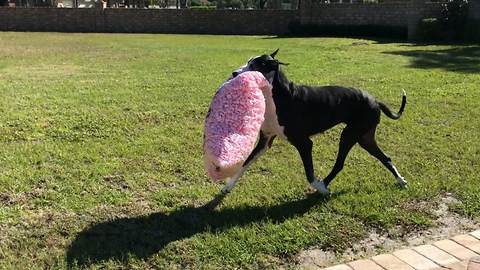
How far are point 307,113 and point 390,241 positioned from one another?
1.20 m

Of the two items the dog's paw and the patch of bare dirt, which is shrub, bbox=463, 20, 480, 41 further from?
the dog's paw

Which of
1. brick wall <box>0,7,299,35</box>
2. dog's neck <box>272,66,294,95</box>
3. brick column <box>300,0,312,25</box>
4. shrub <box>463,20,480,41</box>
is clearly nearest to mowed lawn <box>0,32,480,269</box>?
→ dog's neck <box>272,66,294,95</box>

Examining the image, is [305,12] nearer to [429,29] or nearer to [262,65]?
[429,29]

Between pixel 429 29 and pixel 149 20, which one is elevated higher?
pixel 149 20

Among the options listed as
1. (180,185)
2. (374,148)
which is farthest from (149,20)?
(374,148)

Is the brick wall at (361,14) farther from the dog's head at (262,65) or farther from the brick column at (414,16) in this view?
the dog's head at (262,65)

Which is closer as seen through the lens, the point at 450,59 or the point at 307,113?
the point at 307,113

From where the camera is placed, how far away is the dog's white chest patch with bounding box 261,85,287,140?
3.50 meters

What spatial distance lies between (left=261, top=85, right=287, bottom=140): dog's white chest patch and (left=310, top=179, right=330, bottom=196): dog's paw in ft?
1.74

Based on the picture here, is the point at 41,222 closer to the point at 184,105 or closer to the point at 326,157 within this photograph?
the point at 326,157

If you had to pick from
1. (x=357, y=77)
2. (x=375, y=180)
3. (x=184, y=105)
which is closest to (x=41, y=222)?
(x=375, y=180)

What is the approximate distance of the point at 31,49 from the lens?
1706 centimetres

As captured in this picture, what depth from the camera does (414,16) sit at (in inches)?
855

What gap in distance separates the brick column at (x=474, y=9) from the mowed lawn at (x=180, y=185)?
14196 millimetres
